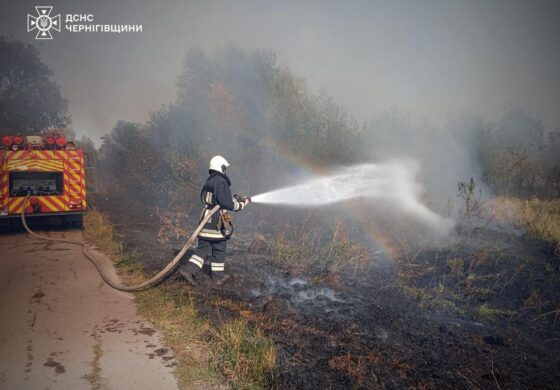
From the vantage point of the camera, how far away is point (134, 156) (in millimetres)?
15117

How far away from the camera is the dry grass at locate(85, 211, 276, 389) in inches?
118

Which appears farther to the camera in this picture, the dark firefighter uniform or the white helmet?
the white helmet

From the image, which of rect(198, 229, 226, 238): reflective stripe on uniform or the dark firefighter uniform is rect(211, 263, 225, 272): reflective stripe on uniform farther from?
rect(198, 229, 226, 238): reflective stripe on uniform

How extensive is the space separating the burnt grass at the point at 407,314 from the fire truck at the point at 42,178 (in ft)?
11.6

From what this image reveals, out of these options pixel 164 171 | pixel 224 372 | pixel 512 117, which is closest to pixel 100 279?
pixel 224 372

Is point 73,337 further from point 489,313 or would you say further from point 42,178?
point 42,178

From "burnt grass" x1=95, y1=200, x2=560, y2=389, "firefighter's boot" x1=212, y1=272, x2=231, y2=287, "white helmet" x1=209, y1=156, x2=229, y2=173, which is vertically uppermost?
"white helmet" x1=209, y1=156, x2=229, y2=173

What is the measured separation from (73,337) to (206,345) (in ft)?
5.24

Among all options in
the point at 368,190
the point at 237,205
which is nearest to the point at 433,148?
the point at 368,190

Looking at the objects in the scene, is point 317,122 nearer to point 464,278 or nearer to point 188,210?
point 188,210

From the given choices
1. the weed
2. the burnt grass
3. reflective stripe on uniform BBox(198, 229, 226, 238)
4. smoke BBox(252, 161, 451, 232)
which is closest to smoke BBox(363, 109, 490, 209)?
smoke BBox(252, 161, 451, 232)

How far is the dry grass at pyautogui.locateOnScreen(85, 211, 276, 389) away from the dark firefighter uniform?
24.5 inches

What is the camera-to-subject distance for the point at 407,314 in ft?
16.0

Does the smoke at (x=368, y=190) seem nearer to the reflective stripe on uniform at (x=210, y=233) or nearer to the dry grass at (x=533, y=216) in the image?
the dry grass at (x=533, y=216)
